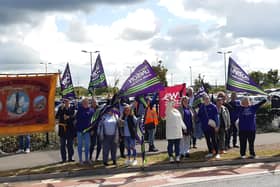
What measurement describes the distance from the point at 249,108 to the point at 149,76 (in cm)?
293

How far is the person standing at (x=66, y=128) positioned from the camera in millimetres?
13578

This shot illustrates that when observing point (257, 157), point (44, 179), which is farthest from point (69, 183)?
point (257, 157)

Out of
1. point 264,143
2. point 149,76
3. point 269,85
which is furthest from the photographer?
point 269,85

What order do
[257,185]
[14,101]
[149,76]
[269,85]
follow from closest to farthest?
[257,185], [149,76], [14,101], [269,85]

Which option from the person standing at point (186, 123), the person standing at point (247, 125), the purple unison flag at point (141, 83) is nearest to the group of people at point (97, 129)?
the purple unison flag at point (141, 83)

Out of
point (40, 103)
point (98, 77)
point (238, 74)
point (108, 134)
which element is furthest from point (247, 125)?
point (98, 77)

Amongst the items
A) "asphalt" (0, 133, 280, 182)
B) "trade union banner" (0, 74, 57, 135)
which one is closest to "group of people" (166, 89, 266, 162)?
"asphalt" (0, 133, 280, 182)

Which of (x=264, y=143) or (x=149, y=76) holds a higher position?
(x=149, y=76)

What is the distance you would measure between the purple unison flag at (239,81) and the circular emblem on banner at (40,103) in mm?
5577

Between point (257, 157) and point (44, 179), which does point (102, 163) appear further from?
point (257, 157)

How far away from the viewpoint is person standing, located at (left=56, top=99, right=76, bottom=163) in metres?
13.6

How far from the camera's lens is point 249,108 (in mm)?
13570

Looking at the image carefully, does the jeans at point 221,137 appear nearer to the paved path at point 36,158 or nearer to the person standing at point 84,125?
the paved path at point 36,158

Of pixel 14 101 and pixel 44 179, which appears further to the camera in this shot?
pixel 14 101
